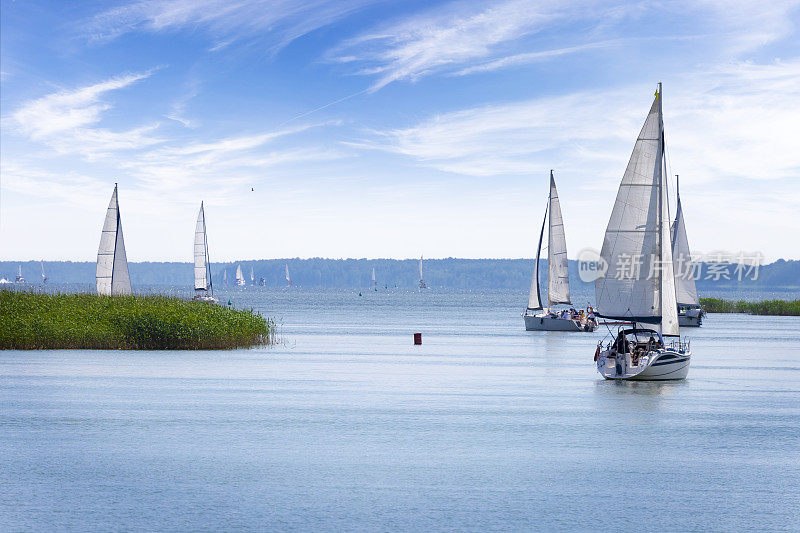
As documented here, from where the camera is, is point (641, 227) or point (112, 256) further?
point (112, 256)

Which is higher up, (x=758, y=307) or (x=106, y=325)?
(x=106, y=325)

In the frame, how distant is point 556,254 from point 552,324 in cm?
1130

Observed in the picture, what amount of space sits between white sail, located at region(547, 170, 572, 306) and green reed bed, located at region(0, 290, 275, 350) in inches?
1270

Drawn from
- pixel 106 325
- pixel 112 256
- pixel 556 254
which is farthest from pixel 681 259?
pixel 106 325

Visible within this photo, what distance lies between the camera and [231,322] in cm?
5669

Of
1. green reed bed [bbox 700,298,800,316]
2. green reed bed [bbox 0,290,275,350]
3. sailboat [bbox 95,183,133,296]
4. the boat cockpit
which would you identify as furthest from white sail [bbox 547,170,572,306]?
green reed bed [bbox 700,298,800,316]

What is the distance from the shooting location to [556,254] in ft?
261

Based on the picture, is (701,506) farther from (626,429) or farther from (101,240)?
(101,240)

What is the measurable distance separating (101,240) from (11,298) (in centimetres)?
2280

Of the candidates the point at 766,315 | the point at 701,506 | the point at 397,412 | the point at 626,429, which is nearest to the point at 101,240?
the point at 397,412

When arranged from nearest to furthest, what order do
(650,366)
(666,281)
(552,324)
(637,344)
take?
(666,281) < (650,366) < (637,344) < (552,324)

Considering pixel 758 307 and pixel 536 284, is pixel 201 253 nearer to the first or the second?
pixel 536 284

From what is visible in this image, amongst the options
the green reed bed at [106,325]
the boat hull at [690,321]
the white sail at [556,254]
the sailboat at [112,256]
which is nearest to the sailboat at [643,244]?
the green reed bed at [106,325]

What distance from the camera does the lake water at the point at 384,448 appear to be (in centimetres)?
1741
